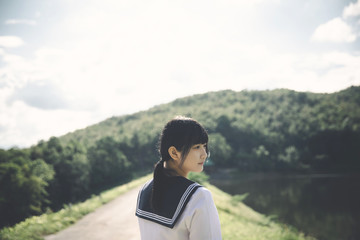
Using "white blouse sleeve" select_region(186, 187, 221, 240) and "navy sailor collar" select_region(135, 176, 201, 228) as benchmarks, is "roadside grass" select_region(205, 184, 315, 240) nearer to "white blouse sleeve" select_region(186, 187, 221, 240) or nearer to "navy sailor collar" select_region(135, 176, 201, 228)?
"navy sailor collar" select_region(135, 176, 201, 228)

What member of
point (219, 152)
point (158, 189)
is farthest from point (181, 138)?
point (219, 152)

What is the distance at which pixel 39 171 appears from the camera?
1331 inches

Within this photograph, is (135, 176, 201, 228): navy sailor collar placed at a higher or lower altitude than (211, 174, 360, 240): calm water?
higher

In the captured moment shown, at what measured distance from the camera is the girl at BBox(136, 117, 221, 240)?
1.26m

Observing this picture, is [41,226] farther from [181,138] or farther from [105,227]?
[181,138]

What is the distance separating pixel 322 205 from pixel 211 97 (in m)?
114

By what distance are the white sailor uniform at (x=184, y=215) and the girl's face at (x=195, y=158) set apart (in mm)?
133

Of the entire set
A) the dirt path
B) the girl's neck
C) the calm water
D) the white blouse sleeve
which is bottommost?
the calm water

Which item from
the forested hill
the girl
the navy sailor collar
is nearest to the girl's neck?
the girl

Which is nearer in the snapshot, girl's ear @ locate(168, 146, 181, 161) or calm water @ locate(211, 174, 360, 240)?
girl's ear @ locate(168, 146, 181, 161)

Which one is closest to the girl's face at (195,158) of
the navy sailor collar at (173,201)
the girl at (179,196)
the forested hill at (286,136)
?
the girl at (179,196)

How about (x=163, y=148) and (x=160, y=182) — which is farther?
(x=163, y=148)

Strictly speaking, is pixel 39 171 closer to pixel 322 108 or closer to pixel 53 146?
pixel 53 146

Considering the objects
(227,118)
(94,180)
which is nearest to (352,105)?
(227,118)
